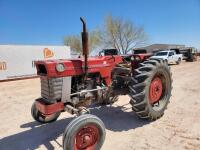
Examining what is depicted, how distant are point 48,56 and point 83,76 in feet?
46.1

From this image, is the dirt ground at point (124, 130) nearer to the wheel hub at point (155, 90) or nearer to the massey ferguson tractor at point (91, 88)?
the massey ferguson tractor at point (91, 88)

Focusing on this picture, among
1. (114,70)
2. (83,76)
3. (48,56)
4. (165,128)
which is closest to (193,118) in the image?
(165,128)

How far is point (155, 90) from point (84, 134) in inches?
89.6

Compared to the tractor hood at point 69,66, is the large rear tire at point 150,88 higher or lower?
lower

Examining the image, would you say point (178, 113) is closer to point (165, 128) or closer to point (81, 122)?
point (165, 128)

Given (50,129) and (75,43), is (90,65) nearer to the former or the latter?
(50,129)

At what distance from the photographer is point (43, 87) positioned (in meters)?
4.17

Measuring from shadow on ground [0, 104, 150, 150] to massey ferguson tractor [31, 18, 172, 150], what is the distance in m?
0.25

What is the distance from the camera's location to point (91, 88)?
4480 mm

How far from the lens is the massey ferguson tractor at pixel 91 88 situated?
3535 millimetres

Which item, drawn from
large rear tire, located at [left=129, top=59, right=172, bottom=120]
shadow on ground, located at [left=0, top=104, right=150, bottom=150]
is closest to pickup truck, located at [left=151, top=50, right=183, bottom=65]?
large rear tire, located at [left=129, top=59, right=172, bottom=120]

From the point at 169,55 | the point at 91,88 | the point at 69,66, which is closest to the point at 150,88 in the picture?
the point at 91,88

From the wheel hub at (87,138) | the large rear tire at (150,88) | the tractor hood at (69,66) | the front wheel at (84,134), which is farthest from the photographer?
the large rear tire at (150,88)

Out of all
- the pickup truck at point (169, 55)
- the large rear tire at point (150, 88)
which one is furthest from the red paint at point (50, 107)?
the pickup truck at point (169, 55)
